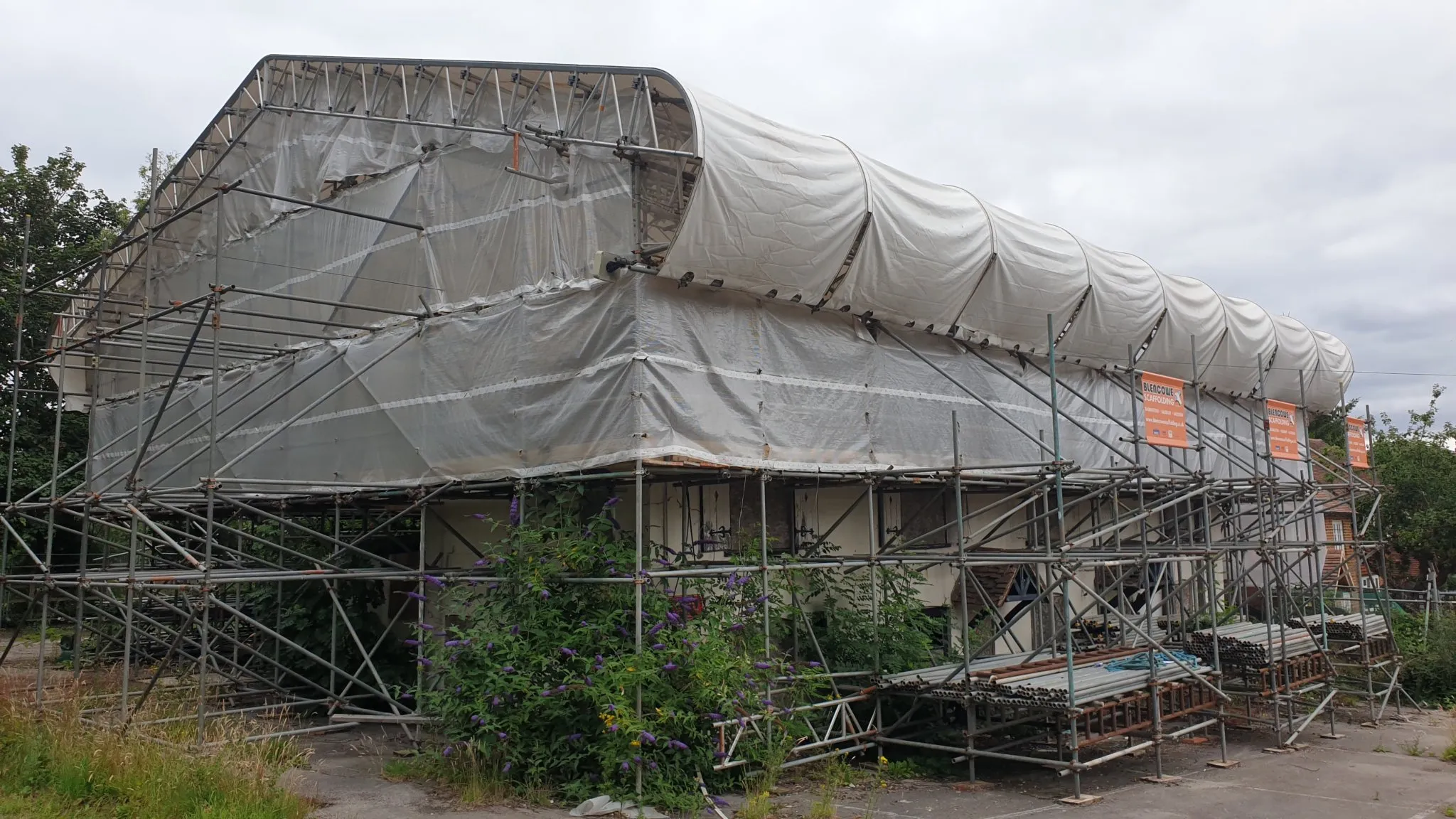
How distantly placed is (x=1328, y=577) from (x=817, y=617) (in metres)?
17.3

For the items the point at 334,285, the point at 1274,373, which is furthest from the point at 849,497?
the point at 1274,373

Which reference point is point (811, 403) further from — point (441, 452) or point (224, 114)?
point (224, 114)

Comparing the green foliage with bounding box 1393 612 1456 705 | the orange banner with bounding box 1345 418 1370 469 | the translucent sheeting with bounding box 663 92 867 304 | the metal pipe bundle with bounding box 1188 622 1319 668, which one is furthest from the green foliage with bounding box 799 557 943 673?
the green foliage with bounding box 1393 612 1456 705

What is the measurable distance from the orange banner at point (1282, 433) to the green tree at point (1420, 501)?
15.5 m

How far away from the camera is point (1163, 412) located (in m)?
12.0

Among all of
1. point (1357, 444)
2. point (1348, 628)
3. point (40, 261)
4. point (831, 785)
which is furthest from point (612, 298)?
point (40, 261)

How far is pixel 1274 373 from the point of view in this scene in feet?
64.4

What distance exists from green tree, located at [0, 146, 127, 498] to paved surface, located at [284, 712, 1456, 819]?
15848 mm

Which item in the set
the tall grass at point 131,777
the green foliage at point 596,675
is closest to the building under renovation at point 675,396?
the green foliage at point 596,675

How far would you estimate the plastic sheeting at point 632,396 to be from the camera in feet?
33.2

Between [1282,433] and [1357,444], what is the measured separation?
109 inches

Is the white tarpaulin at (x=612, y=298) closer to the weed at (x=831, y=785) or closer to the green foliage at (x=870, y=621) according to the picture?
the green foliage at (x=870, y=621)

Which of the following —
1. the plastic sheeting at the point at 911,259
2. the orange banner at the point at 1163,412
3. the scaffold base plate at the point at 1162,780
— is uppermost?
the plastic sheeting at the point at 911,259

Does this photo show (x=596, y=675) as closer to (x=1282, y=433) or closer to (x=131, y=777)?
(x=131, y=777)
